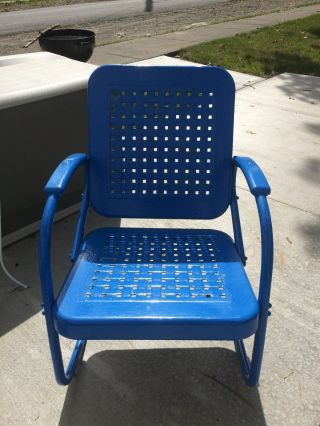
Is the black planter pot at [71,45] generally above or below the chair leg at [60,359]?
above

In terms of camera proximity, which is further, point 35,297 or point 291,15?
point 291,15

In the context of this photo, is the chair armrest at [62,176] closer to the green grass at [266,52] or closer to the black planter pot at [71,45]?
the black planter pot at [71,45]

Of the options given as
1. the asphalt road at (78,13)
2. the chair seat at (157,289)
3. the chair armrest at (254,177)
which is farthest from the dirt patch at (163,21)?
the chair armrest at (254,177)

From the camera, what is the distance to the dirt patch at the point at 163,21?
881cm

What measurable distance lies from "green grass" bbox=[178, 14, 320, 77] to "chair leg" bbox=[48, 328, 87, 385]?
5.18m

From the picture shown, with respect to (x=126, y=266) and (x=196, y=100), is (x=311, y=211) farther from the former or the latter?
(x=126, y=266)

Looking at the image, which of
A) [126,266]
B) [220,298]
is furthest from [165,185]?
[220,298]

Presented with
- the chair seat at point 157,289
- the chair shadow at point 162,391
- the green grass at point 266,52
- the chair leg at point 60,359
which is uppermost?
the chair seat at point 157,289

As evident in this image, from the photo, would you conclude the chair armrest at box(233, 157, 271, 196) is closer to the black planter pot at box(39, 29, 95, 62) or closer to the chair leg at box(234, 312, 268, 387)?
the chair leg at box(234, 312, 268, 387)

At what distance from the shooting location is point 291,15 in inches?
455

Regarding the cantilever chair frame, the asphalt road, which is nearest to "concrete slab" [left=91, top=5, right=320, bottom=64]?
the asphalt road

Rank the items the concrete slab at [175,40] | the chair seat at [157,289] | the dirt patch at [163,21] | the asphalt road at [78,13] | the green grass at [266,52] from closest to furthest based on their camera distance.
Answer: the chair seat at [157,289]
the green grass at [266,52]
the concrete slab at [175,40]
the dirt patch at [163,21]
the asphalt road at [78,13]

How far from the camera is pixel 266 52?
7129 mm

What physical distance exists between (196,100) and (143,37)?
758cm
